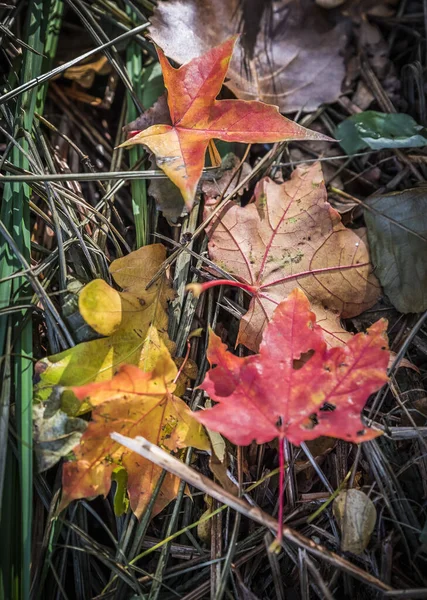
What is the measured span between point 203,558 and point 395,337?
0.73m

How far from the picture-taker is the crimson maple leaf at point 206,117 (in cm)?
105

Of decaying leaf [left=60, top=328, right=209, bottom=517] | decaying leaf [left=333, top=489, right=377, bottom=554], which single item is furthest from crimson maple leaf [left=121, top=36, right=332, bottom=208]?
decaying leaf [left=333, top=489, right=377, bottom=554]

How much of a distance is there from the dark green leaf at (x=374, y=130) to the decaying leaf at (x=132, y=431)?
2.77 feet

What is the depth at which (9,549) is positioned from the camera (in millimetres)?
942

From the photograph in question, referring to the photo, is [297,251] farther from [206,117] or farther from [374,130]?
[374,130]

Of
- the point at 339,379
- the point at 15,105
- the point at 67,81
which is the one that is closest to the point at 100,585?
the point at 339,379

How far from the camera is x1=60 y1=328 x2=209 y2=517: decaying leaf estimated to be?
2.99 feet

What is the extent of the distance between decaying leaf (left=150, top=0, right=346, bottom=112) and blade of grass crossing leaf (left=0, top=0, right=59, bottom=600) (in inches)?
19.6

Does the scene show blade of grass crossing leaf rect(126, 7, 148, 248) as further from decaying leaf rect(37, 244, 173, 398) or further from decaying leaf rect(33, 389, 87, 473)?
decaying leaf rect(33, 389, 87, 473)

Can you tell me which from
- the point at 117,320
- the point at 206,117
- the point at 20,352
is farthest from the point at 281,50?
the point at 20,352

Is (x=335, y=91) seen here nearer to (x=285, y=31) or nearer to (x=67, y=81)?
(x=285, y=31)

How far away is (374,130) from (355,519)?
41.4 inches

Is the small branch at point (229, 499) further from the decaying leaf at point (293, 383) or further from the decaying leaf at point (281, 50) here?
the decaying leaf at point (281, 50)

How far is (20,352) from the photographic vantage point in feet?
3.36
